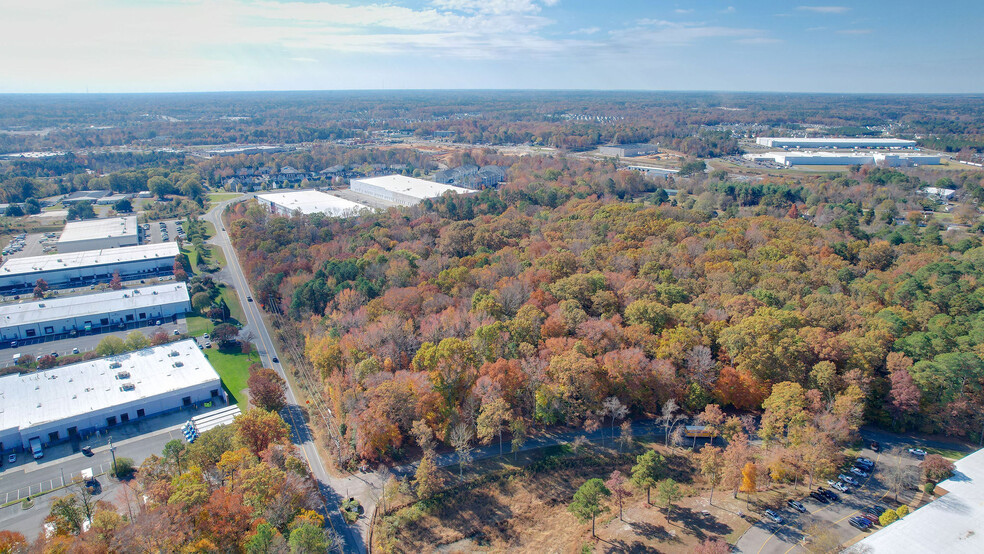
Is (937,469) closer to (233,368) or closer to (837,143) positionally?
(233,368)

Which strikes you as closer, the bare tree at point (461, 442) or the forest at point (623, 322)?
the bare tree at point (461, 442)

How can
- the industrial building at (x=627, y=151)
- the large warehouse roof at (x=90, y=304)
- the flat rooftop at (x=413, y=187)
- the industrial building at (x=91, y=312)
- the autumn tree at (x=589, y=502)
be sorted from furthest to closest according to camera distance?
1. the industrial building at (x=627, y=151)
2. the flat rooftop at (x=413, y=187)
3. the large warehouse roof at (x=90, y=304)
4. the industrial building at (x=91, y=312)
5. the autumn tree at (x=589, y=502)

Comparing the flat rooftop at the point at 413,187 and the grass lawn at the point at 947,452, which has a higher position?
the flat rooftop at the point at 413,187

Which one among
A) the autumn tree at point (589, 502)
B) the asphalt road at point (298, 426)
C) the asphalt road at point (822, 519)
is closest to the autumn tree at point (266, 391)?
the asphalt road at point (298, 426)

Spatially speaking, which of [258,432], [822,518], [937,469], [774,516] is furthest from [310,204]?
[937,469]

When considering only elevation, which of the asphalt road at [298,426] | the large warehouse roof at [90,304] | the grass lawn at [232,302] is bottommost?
the asphalt road at [298,426]

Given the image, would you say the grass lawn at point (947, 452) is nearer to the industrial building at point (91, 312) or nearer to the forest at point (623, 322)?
the forest at point (623, 322)

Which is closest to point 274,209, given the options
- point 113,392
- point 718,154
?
point 113,392
